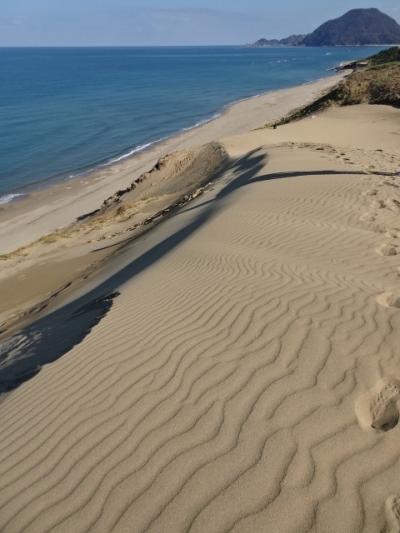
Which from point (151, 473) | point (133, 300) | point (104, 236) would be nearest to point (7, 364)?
point (133, 300)

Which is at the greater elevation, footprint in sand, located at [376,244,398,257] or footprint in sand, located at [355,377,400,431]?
footprint in sand, located at [355,377,400,431]

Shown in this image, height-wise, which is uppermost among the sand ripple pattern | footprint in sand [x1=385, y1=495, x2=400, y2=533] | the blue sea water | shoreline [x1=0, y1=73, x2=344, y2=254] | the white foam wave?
footprint in sand [x1=385, y1=495, x2=400, y2=533]

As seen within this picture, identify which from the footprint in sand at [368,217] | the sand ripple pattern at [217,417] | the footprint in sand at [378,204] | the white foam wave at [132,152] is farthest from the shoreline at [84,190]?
the sand ripple pattern at [217,417]

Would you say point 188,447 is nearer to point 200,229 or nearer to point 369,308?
point 369,308

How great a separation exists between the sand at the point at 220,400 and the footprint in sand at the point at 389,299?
3cm

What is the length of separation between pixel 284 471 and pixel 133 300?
155 inches

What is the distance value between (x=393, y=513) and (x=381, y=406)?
92cm

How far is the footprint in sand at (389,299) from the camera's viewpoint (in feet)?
16.4

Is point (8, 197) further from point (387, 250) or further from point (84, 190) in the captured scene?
point (387, 250)

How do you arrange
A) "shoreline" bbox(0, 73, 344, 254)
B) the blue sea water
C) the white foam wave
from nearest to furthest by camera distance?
"shoreline" bbox(0, 73, 344, 254) → the blue sea water → the white foam wave

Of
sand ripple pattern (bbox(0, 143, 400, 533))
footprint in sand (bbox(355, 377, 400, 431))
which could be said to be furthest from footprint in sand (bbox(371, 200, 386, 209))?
footprint in sand (bbox(355, 377, 400, 431))

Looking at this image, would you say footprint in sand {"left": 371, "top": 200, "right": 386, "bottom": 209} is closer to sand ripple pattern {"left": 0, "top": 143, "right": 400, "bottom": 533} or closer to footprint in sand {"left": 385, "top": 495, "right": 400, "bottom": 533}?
sand ripple pattern {"left": 0, "top": 143, "right": 400, "bottom": 533}

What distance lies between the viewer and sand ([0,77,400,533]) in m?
2.71

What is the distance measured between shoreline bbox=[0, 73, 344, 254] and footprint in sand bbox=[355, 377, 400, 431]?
653 inches
